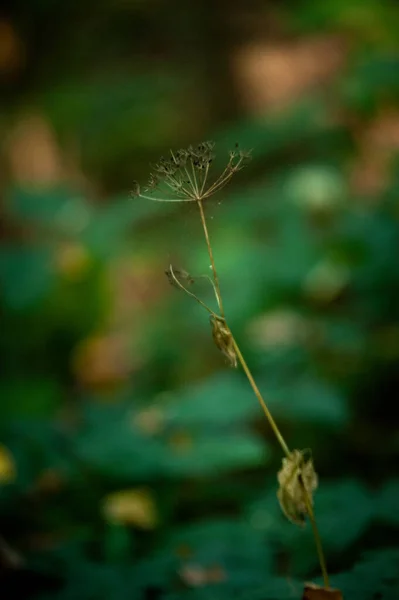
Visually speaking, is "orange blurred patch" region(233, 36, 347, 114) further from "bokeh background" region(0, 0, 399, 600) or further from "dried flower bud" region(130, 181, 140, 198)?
"dried flower bud" region(130, 181, 140, 198)

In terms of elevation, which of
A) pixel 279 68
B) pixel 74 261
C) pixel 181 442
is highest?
pixel 279 68

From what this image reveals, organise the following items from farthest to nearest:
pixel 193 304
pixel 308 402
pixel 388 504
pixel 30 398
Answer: pixel 193 304
pixel 30 398
pixel 308 402
pixel 388 504

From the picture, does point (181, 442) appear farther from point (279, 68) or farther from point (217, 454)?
point (279, 68)

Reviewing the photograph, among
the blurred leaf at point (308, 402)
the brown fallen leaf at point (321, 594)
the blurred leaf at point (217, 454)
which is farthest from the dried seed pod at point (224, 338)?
the blurred leaf at point (308, 402)

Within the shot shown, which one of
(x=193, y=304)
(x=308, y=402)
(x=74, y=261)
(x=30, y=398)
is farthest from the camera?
(x=74, y=261)

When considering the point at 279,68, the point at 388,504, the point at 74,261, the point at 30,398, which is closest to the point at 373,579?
the point at 388,504

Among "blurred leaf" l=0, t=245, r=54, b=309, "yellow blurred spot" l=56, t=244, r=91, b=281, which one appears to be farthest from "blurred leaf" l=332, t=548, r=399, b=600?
"yellow blurred spot" l=56, t=244, r=91, b=281

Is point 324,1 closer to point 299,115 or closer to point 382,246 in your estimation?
point 299,115

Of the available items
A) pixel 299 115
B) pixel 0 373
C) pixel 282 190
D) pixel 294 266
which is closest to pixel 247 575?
pixel 294 266
